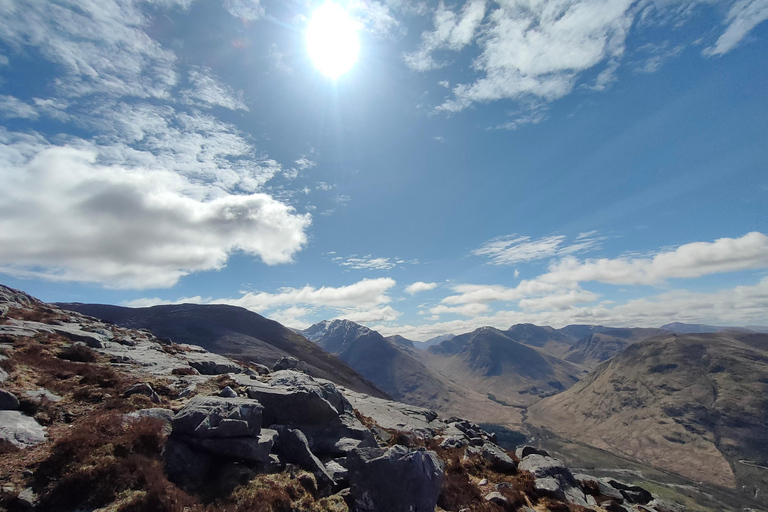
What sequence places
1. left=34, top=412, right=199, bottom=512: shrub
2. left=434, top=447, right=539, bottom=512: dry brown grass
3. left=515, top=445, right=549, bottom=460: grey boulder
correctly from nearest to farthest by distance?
left=34, top=412, right=199, bottom=512: shrub → left=434, top=447, right=539, bottom=512: dry brown grass → left=515, top=445, right=549, bottom=460: grey boulder

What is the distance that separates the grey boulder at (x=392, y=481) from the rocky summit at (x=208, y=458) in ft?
0.15

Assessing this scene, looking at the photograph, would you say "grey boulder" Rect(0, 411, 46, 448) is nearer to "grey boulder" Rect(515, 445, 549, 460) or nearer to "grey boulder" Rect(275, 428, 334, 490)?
"grey boulder" Rect(275, 428, 334, 490)

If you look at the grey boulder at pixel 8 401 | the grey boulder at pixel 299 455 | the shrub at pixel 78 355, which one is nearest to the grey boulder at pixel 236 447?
the grey boulder at pixel 299 455

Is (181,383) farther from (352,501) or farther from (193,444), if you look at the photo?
(352,501)

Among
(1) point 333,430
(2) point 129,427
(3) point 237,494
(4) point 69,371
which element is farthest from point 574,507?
(4) point 69,371

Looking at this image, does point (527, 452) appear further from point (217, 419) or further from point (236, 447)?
point (217, 419)

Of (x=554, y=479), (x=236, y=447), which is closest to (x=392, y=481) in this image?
(x=236, y=447)

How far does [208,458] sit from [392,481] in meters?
8.14

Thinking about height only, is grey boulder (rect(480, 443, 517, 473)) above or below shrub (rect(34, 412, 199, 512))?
below

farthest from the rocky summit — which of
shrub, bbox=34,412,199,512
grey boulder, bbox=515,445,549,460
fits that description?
grey boulder, bbox=515,445,549,460

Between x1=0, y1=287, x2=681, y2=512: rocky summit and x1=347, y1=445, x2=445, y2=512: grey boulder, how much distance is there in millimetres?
45

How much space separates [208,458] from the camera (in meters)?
14.2

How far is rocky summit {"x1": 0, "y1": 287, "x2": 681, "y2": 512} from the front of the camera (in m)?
11.4

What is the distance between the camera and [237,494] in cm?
1282
